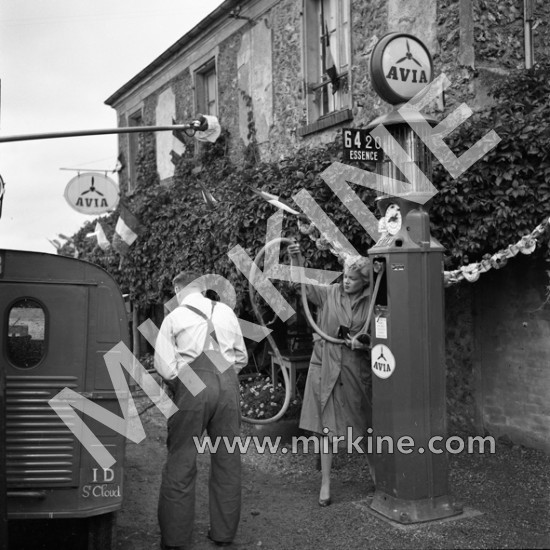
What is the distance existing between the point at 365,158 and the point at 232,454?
249cm

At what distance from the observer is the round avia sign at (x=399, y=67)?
5.05 meters

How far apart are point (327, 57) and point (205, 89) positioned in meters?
4.39

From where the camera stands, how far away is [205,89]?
Answer: 13.2 m

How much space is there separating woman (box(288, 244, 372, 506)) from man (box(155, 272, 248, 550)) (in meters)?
0.93

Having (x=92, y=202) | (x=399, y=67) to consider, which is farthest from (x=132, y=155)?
(x=399, y=67)

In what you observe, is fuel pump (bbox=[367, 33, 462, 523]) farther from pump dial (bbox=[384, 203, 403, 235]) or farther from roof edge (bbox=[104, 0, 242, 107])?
roof edge (bbox=[104, 0, 242, 107])

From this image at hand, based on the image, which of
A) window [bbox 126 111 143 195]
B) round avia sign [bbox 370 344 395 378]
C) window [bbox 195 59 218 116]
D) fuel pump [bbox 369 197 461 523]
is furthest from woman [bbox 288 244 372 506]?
window [bbox 126 111 143 195]

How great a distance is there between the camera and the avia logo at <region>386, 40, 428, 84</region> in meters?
5.09

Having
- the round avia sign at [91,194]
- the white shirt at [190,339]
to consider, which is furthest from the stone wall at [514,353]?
the round avia sign at [91,194]

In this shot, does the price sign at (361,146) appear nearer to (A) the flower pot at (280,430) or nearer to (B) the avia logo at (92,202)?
(A) the flower pot at (280,430)

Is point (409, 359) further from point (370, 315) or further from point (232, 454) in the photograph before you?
point (232, 454)

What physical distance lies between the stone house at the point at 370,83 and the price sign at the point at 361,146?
83.6 inches

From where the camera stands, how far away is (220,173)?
1176 centimetres

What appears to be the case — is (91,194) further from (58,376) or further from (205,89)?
(58,376)
